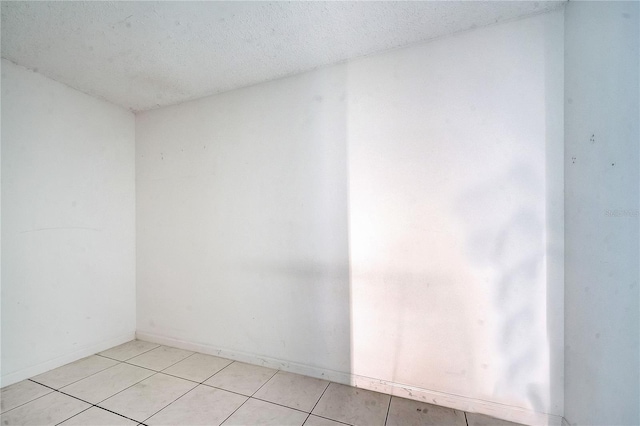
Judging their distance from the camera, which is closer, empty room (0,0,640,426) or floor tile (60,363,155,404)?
empty room (0,0,640,426)

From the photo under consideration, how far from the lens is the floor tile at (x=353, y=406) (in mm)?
1669

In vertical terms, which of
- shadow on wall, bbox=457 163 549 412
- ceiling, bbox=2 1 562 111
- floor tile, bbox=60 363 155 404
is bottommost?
floor tile, bbox=60 363 155 404

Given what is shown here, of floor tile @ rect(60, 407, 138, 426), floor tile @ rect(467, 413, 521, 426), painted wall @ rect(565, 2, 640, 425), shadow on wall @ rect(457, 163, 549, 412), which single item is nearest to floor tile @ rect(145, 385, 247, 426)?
floor tile @ rect(60, 407, 138, 426)

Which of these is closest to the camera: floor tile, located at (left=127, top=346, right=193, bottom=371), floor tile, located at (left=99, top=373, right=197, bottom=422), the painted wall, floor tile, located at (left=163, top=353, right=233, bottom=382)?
the painted wall

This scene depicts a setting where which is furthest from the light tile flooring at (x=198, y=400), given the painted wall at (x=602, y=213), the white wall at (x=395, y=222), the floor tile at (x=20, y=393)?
the painted wall at (x=602, y=213)

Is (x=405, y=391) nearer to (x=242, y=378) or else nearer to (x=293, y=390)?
(x=293, y=390)

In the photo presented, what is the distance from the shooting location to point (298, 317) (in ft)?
7.22

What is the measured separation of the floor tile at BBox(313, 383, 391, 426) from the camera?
5.48 feet

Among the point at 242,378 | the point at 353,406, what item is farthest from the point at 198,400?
the point at 353,406

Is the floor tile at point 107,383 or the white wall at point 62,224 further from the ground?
the white wall at point 62,224

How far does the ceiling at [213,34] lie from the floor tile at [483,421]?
2.55m

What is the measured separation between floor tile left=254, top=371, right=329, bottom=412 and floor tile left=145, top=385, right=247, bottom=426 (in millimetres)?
193

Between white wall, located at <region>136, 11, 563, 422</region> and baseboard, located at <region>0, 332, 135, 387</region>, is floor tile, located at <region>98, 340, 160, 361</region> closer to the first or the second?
baseboard, located at <region>0, 332, 135, 387</region>

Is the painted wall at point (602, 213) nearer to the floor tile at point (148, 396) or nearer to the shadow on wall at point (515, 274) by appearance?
the shadow on wall at point (515, 274)
